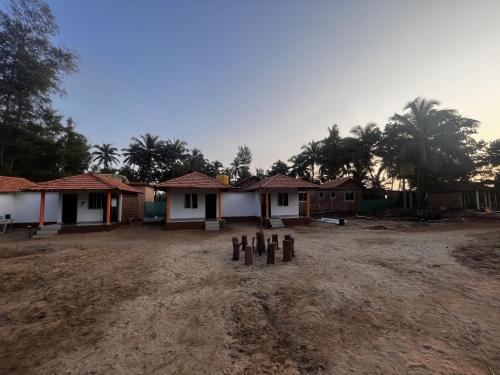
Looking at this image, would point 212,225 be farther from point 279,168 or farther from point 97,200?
point 279,168

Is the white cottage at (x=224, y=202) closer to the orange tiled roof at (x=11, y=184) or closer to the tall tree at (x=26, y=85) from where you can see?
the orange tiled roof at (x=11, y=184)

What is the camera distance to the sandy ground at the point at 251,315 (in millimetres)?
3016

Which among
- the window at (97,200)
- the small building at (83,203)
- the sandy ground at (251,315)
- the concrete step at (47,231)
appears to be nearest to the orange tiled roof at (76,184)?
the small building at (83,203)

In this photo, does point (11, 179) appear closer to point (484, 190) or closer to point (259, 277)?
point (259, 277)

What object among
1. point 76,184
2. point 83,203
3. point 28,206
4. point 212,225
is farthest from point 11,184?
point 212,225

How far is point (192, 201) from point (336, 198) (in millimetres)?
17582

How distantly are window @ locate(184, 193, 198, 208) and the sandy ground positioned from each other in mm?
8288

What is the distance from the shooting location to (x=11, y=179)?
16.7m

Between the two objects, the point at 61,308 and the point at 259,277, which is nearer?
the point at 61,308

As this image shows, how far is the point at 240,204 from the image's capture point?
64.1 ft

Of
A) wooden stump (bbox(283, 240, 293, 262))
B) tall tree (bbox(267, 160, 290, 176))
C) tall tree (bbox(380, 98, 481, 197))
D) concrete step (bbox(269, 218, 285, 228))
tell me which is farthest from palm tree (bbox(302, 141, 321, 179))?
wooden stump (bbox(283, 240, 293, 262))

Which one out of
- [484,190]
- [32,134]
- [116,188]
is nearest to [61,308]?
[116,188]

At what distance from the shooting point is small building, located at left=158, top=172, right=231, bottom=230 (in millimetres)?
15383

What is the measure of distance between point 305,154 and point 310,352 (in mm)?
38888
